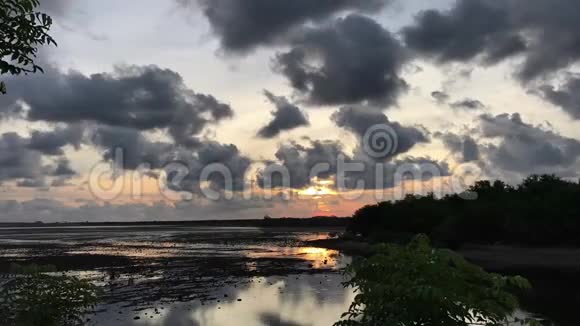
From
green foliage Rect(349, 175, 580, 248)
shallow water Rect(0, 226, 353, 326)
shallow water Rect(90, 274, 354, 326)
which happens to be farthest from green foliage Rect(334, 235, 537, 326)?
green foliage Rect(349, 175, 580, 248)

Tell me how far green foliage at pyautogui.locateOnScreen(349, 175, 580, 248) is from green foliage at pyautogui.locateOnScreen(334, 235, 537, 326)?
68.2 meters

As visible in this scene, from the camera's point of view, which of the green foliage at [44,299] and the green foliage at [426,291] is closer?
the green foliage at [426,291]

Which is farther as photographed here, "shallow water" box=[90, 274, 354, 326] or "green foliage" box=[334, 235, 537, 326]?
"shallow water" box=[90, 274, 354, 326]

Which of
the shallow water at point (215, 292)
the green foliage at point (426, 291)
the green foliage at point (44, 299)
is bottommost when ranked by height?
the shallow water at point (215, 292)

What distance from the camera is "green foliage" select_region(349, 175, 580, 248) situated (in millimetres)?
67750

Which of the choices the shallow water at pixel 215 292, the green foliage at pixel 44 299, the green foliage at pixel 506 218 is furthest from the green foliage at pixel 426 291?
the green foliage at pixel 506 218

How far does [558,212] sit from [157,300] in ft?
183

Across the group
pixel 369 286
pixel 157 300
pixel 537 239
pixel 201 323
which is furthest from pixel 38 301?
pixel 537 239

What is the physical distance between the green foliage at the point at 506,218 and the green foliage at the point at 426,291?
6818 cm

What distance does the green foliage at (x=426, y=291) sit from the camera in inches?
221

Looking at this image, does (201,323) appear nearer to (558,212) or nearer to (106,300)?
(106,300)

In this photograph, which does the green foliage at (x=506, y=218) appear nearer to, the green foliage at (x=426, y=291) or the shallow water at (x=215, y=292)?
the shallow water at (x=215, y=292)

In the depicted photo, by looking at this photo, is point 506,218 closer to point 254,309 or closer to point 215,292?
point 215,292

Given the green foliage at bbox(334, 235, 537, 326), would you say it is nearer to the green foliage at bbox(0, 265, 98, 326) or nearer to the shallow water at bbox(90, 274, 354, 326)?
the green foliage at bbox(0, 265, 98, 326)
